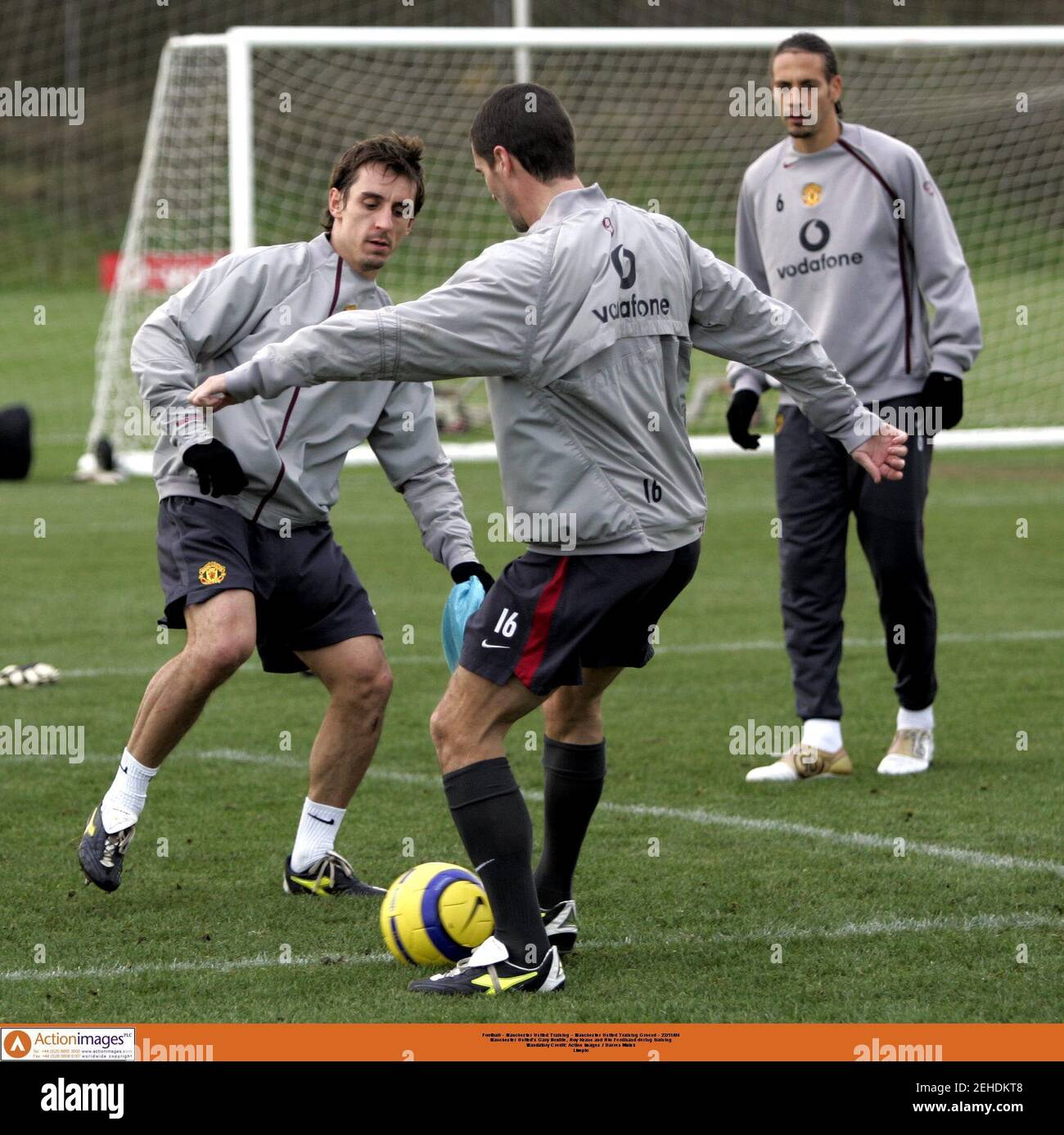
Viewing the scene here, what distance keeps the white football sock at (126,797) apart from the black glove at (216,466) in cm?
98

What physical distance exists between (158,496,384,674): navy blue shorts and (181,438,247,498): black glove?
49 centimetres

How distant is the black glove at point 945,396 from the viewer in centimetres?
681

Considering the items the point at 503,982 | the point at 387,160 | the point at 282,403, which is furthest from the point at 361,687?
the point at 387,160

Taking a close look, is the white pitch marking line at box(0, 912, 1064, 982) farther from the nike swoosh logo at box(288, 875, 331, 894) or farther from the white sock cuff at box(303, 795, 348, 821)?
the white sock cuff at box(303, 795, 348, 821)

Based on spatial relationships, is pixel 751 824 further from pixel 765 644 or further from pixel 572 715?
pixel 765 644

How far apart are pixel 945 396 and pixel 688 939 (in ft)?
8.95

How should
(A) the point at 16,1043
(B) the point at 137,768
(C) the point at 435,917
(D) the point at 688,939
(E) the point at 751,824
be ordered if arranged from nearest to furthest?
(A) the point at 16,1043
(C) the point at 435,917
(D) the point at 688,939
(B) the point at 137,768
(E) the point at 751,824

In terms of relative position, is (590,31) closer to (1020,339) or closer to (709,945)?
(1020,339)

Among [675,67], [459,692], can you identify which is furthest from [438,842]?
[675,67]

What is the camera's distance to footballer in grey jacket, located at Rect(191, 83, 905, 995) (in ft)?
14.3

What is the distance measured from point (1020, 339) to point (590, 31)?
775 centimetres

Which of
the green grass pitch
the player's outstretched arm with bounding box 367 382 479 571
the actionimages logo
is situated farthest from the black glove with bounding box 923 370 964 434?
the actionimages logo

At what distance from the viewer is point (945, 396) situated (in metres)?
6.81
